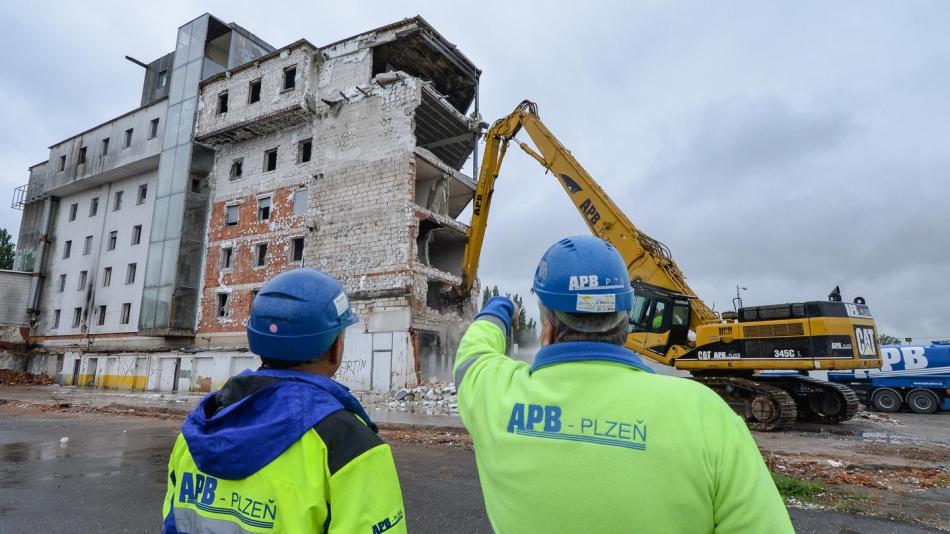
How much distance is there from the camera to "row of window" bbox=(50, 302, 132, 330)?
99.2 feet

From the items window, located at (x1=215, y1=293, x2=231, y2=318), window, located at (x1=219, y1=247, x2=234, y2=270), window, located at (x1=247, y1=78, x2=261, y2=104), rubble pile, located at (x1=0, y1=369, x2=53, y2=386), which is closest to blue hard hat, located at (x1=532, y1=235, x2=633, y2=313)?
window, located at (x1=215, y1=293, x2=231, y2=318)

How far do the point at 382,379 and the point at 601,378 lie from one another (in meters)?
19.5

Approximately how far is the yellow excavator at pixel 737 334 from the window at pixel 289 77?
52.8 ft

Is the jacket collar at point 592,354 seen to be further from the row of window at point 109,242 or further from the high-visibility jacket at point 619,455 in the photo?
the row of window at point 109,242

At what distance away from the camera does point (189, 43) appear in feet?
98.0

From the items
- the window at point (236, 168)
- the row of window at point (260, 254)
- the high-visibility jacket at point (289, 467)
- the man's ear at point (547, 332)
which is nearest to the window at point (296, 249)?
the row of window at point (260, 254)

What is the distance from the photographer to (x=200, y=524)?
60.3 inches

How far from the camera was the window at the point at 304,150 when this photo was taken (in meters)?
25.5

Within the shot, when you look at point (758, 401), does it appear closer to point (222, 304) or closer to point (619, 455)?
point (619, 455)

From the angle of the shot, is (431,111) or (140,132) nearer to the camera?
(431,111)

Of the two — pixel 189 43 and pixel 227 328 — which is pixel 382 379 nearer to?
pixel 227 328

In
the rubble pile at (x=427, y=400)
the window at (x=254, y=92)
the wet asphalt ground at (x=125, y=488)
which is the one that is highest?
the window at (x=254, y=92)

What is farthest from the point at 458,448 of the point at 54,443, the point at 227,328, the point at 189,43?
the point at 189,43

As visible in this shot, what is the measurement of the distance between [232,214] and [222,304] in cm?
481
